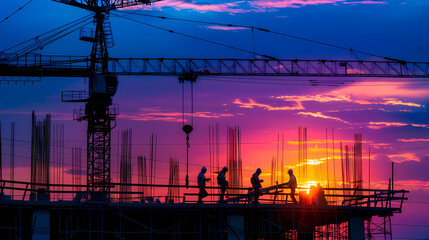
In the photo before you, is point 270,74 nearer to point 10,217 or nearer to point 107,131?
point 107,131

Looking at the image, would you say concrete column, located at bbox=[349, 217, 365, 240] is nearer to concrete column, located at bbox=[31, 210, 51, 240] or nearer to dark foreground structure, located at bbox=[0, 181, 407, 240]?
dark foreground structure, located at bbox=[0, 181, 407, 240]

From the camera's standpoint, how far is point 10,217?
3706cm

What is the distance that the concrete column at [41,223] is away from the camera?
35.5 meters

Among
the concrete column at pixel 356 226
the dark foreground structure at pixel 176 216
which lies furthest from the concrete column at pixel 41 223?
the concrete column at pixel 356 226

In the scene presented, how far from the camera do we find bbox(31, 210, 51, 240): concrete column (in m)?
35.5

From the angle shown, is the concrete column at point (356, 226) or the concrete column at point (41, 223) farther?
the concrete column at point (356, 226)

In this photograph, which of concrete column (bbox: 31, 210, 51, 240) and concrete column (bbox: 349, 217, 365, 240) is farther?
concrete column (bbox: 349, 217, 365, 240)

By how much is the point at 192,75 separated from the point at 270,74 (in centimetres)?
1308

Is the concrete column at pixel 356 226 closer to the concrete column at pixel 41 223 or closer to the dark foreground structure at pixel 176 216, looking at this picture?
the dark foreground structure at pixel 176 216

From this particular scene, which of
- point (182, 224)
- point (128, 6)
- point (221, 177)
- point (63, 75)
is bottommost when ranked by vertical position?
point (182, 224)

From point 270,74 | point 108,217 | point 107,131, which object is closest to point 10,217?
point 108,217

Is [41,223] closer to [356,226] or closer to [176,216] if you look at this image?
[176,216]

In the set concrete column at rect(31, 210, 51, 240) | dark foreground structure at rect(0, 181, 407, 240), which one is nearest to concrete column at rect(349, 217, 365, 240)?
dark foreground structure at rect(0, 181, 407, 240)

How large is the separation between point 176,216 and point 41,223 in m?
7.54
